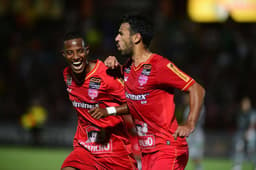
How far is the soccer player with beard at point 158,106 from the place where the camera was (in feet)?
18.3

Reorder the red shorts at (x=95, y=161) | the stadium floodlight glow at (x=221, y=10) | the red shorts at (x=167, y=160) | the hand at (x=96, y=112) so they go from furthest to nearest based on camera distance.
A: the stadium floodlight glow at (x=221, y=10) < the red shorts at (x=95, y=161) < the hand at (x=96, y=112) < the red shorts at (x=167, y=160)

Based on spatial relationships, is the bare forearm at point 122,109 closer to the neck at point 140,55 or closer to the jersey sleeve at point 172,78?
the neck at point 140,55

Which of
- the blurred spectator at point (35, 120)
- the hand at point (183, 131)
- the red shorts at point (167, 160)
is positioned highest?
→ the hand at point (183, 131)

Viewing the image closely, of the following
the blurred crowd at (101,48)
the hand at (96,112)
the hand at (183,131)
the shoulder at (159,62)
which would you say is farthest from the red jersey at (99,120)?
the blurred crowd at (101,48)

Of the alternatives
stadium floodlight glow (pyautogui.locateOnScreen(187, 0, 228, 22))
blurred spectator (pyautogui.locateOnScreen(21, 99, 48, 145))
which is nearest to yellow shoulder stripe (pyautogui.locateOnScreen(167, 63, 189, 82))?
blurred spectator (pyautogui.locateOnScreen(21, 99, 48, 145))

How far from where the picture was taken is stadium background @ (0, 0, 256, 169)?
1681cm

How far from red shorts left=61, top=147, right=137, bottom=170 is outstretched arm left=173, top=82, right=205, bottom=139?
1248 mm

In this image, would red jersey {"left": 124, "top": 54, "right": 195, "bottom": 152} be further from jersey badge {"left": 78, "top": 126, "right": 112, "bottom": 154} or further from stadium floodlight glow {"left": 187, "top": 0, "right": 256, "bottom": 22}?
stadium floodlight glow {"left": 187, "top": 0, "right": 256, "bottom": 22}

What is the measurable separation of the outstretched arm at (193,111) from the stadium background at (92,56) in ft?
29.6

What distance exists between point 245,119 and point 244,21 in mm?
7217

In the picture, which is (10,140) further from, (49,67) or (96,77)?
(96,77)

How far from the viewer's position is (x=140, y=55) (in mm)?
5969

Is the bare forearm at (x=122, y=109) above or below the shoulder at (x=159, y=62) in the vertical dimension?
below

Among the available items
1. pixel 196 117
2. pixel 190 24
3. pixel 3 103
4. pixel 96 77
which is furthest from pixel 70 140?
pixel 196 117
